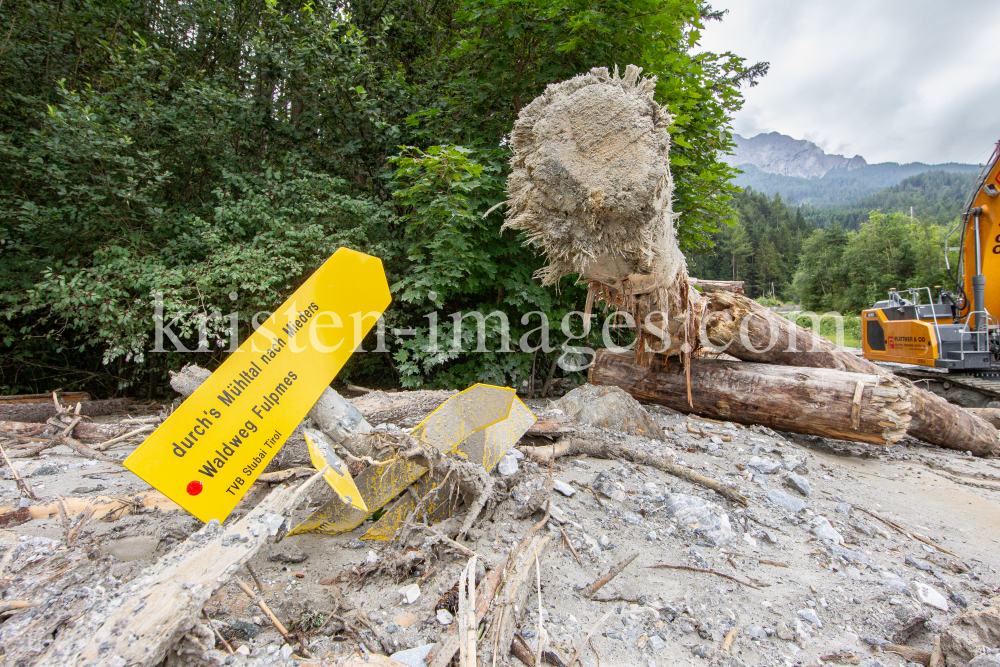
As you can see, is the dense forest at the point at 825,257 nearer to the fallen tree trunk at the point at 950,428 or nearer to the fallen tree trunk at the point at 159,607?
the fallen tree trunk at the point at 950,428

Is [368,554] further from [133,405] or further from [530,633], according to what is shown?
[133,405]

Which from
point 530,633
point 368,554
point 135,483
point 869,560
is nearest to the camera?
point 530,633

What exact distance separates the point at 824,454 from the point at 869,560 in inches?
88.7

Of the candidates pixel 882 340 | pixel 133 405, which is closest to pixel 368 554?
pixel 133 405

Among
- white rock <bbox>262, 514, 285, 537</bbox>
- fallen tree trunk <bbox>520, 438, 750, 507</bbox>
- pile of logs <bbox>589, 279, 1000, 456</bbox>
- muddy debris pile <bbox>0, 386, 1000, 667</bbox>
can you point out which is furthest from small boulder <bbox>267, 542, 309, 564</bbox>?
pile of logs <bbox>589, 279, 1000, 456</bbox>

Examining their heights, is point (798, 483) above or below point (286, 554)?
below

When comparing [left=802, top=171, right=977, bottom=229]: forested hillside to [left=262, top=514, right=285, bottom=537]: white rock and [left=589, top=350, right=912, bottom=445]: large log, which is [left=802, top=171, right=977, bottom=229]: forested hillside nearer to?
[left=589, top=350, right=912, bottom=445]: large log

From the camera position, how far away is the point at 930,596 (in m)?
2.05

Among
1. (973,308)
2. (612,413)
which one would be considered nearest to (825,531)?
(612,413)

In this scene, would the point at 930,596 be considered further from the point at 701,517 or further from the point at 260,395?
the point at 260,395

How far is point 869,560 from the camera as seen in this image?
2.36m

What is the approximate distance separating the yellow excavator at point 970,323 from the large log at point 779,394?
360cm

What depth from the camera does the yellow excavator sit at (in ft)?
20.9

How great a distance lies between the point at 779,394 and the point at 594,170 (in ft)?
10.3
